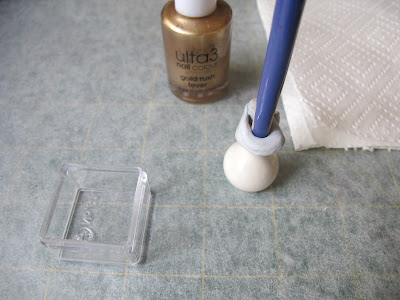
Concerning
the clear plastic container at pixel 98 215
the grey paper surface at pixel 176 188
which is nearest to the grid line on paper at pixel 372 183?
the grey paper surface at pixel 176 188

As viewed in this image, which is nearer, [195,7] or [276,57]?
[276,57]

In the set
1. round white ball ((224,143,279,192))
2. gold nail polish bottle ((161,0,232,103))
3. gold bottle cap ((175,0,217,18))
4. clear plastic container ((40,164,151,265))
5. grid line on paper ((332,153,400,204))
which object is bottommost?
clear plastic container ((40,164,151,265))

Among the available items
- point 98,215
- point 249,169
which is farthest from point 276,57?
point 98,215

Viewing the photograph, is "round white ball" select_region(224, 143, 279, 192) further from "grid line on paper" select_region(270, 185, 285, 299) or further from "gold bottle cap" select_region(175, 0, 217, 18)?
"gold bottle cap" select_region(175, 0, 217, 18)

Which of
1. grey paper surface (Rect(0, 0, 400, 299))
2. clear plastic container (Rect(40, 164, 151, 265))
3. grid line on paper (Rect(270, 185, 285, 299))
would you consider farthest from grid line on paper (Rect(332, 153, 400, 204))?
clear plastic container (Rect(40, 164, 151, 265))

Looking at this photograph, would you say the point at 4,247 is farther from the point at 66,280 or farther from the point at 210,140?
the point at 210,140

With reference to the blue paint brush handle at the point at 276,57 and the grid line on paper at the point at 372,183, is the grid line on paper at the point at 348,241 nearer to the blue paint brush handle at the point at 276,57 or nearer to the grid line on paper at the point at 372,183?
the grid line on paper at the point at 372,183

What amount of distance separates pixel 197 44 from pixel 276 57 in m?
0.16

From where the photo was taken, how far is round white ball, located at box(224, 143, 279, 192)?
35cm

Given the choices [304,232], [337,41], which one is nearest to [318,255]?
[304,232]

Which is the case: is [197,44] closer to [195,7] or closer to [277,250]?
[195,7]

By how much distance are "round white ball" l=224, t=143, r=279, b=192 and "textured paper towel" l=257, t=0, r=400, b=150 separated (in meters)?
0.08

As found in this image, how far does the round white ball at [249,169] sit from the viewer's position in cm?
35

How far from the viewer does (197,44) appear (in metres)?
0.39
